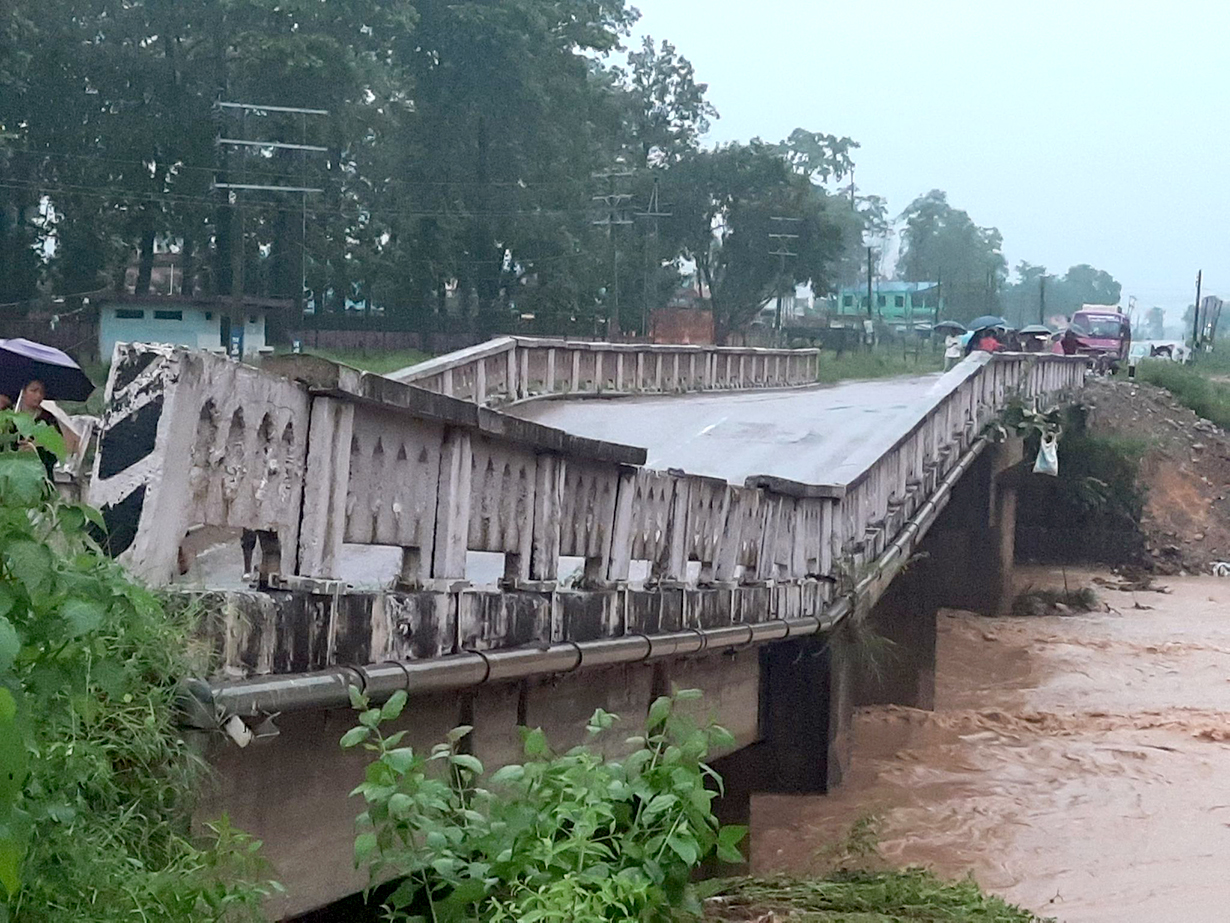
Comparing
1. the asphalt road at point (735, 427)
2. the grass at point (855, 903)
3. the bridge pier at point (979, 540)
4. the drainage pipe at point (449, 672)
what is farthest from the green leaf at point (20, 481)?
the bridge pier at point (979, 540)

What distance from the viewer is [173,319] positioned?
47.2 m

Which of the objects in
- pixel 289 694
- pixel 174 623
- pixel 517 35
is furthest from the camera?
pixel 517 35

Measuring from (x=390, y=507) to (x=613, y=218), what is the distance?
2013 inches

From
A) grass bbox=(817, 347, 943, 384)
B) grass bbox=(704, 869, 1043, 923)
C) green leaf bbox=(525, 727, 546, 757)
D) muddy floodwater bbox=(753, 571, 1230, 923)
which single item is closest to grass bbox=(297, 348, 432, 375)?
grass bbox=(817, 347, 943, 384)

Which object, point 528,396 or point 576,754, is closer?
point 576,754

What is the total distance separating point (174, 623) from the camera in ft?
14.8

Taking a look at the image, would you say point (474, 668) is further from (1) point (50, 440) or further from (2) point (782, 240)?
(2) point (782, 240)

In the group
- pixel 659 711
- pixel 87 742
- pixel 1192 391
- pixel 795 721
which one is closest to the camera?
pixel 87 742

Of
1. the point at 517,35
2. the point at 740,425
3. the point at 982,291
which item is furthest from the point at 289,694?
the point at 982,291

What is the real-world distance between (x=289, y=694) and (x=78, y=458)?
1.85 m

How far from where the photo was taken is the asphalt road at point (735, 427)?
58.4 ft

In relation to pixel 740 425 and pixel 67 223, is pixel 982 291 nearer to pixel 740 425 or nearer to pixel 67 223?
pixel 67 223

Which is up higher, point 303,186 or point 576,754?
point 303,186

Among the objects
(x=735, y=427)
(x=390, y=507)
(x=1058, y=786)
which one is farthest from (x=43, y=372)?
(x=735, y=427)
